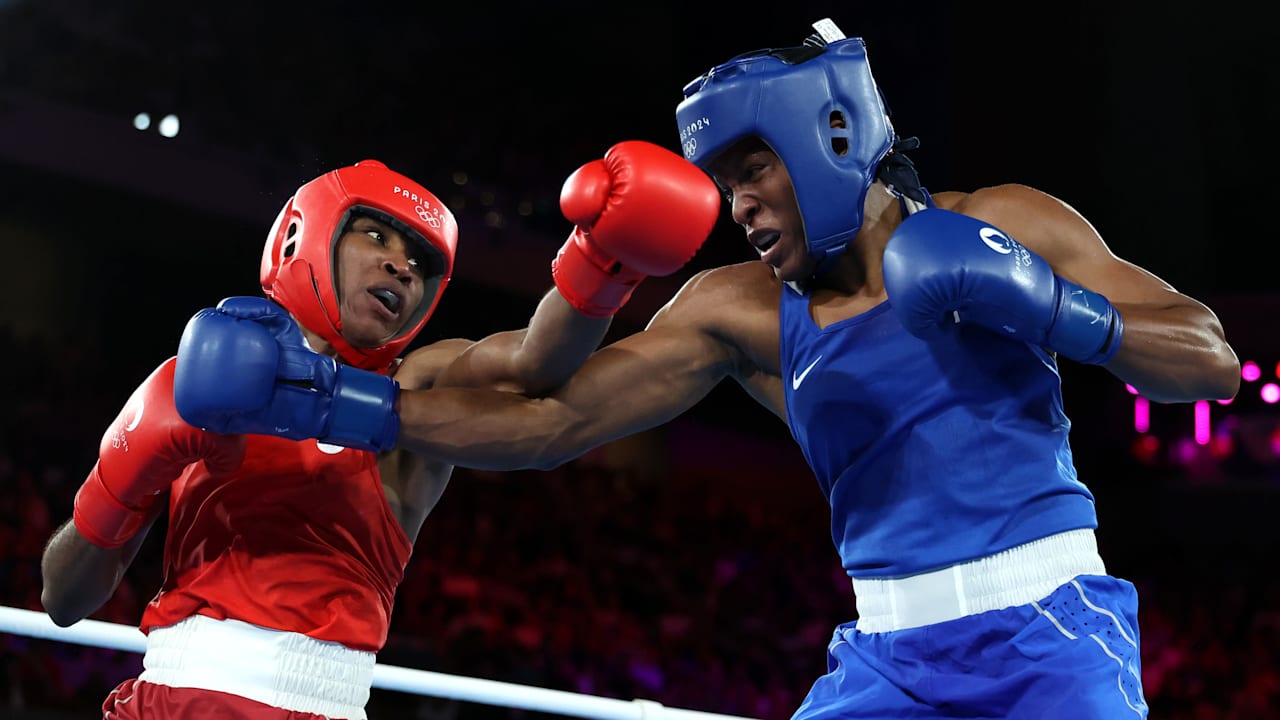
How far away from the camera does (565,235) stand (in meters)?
9.30

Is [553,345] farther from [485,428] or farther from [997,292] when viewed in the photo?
[997,292]

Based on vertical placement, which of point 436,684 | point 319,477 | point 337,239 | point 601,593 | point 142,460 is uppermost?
point 337,239

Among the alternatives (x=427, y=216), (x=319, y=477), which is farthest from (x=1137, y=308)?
(x=319, y=477)

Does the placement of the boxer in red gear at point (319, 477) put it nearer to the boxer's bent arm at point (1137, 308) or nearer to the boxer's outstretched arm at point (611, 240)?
the boxer's outstretched arm at point (611, 240)

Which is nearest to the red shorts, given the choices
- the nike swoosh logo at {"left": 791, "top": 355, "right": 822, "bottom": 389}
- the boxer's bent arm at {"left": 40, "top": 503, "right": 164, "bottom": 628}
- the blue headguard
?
the boxer's bent arm at {"left": 40, "top": 503, "right": 164, "bottom": 628}

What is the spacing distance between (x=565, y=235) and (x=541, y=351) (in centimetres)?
725

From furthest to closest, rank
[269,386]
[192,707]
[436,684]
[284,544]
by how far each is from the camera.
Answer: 1. [436,684]
2. [284,544]
3. [192,707]
4. [269,386]

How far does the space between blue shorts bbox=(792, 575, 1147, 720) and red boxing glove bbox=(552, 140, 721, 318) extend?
70 centimetres

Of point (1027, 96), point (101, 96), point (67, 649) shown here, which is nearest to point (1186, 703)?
point (1027, 96)

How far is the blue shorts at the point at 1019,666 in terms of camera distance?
1.71 m

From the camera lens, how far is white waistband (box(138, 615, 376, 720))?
79.0 inches

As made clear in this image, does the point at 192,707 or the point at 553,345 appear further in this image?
the point at 553,345

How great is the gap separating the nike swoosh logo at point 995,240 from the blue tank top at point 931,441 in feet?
0.62

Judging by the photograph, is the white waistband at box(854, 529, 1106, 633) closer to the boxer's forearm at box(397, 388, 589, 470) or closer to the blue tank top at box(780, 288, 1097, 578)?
the blue tank top at box(780, 288, 1097, 578)
